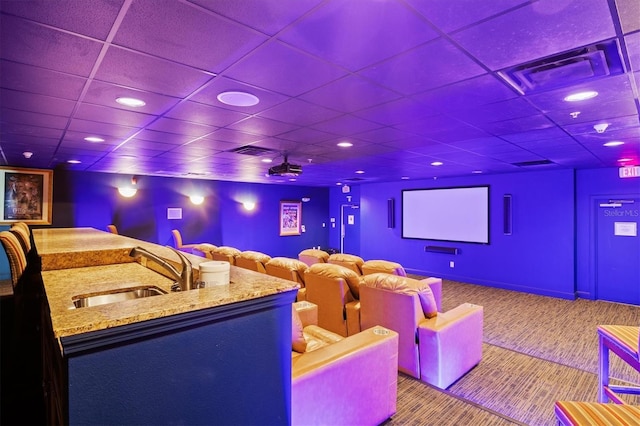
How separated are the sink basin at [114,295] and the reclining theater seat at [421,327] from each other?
1928 millimetres

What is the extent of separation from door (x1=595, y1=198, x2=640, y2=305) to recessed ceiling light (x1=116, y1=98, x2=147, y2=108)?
7437 millimetres

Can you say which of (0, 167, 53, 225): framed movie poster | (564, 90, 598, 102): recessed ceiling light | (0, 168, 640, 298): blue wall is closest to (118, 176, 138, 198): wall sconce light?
(0, 168, 640, 298): blue wall

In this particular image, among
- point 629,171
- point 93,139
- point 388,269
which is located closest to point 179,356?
point 388,269

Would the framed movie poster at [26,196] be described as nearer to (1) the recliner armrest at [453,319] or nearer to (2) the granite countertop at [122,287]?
(2) the granite countertop at [122,287]

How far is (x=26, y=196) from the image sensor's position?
6609mm

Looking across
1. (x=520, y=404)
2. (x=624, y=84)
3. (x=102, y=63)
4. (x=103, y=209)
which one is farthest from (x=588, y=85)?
(x=103, y=209)

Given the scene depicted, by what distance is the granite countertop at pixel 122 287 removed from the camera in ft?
3.21

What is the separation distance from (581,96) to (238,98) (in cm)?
257

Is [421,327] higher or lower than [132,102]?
lower

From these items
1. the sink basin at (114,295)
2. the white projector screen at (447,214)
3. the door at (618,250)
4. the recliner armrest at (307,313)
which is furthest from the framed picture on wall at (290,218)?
the sink basin at (114,295)

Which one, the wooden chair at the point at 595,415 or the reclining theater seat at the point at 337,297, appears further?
the reclining theater seat at the point at 337,297

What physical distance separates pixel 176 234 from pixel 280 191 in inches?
139

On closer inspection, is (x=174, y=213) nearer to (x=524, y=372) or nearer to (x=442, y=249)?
(x=442, y=249)

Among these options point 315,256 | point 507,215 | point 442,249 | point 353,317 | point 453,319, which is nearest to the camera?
point 453,319
